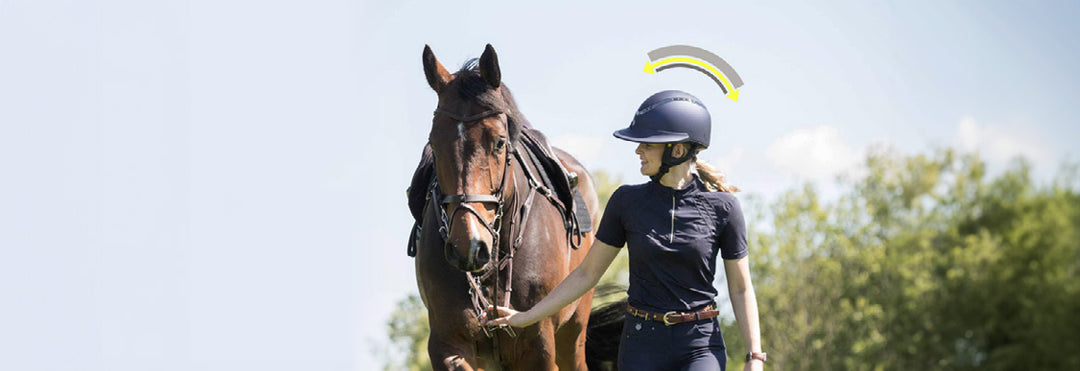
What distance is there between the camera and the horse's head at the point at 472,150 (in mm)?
5496

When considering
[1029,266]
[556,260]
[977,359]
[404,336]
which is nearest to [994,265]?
[1029,266]

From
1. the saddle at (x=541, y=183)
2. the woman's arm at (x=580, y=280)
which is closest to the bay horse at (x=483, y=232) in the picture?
the saddle at (x=541, y=183)

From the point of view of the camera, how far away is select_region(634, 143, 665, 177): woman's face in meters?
4.84

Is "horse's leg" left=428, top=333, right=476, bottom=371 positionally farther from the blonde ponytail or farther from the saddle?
the blonde ponytail

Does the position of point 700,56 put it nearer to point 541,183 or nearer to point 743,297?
point 541,183

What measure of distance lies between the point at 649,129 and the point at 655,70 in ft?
4.24

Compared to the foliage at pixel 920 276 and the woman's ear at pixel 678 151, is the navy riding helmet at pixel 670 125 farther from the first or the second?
the foliage at pixel 920 276

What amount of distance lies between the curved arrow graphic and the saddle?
3.90 feet

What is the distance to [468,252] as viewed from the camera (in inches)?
213

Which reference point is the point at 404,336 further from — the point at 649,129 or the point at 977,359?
the point at 649,129

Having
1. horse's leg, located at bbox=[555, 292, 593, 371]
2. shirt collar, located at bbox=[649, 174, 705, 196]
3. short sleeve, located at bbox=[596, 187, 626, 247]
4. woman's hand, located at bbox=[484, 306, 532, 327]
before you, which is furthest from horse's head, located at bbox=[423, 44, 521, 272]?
horse's leg, located at bbox=[555, 292, 593, 371]

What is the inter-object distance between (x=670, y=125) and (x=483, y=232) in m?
1.26

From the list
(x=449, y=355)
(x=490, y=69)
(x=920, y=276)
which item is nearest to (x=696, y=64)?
(x=490, y=69)

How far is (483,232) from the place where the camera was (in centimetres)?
551
